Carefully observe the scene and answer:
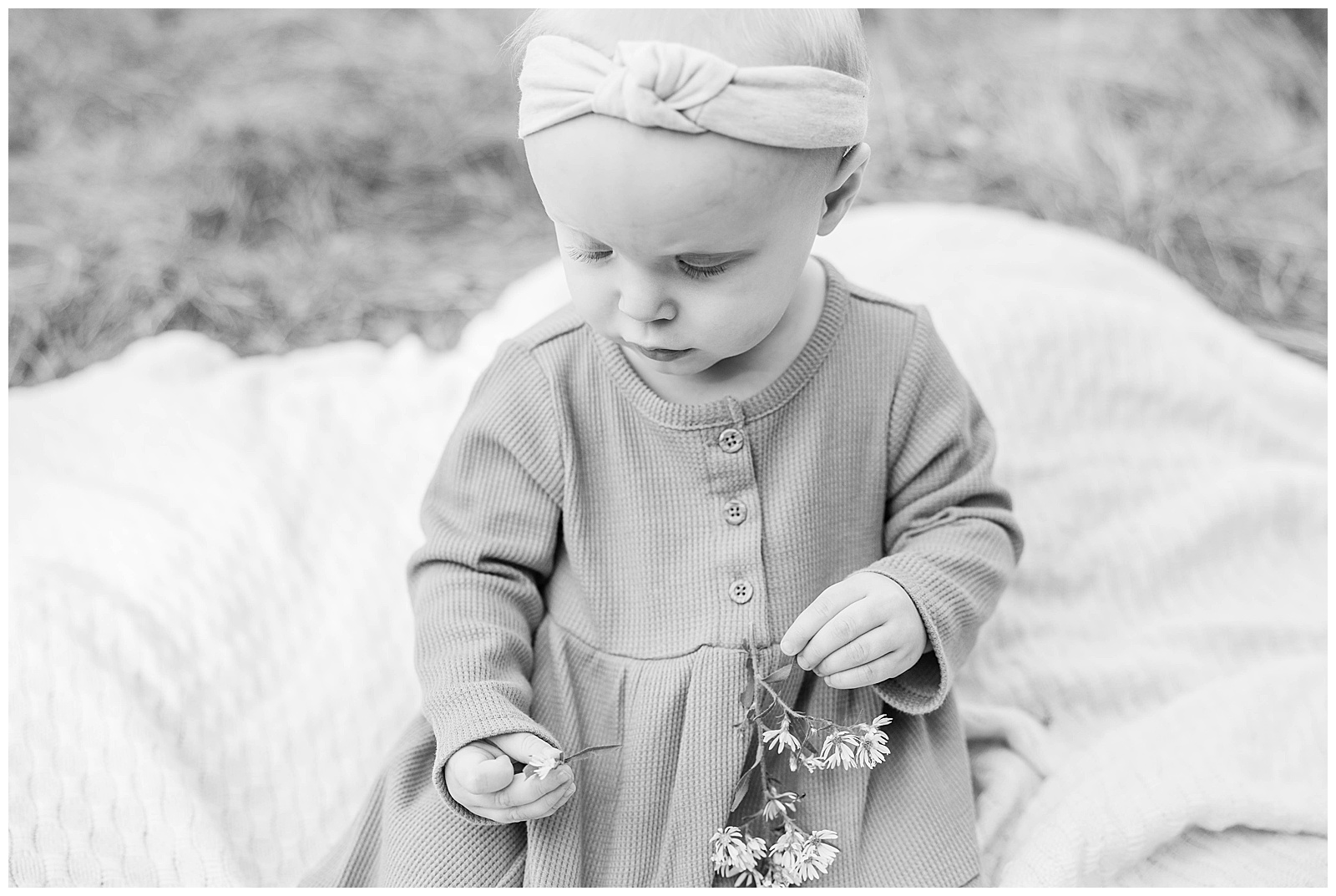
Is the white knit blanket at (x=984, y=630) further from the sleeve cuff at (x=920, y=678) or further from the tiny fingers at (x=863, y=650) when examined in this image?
the tiny fingers at (x=863, y=650)

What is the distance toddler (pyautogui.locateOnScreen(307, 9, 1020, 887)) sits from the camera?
1.19m

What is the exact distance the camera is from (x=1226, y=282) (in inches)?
99.9

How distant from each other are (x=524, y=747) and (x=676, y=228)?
49 centimetres

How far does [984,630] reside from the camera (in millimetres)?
1683

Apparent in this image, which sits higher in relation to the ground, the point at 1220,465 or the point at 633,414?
the point at 633,414

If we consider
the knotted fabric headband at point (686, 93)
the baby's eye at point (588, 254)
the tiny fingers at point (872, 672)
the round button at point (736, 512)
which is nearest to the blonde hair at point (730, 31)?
the knotted fabric headband at point (686, 93)

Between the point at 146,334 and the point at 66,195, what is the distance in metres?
0.67

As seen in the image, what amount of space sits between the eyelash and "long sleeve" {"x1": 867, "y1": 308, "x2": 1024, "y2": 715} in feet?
1.04

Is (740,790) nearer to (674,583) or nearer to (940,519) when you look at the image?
(674,583)

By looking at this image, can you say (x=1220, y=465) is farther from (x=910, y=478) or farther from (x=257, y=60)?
(x=257, y=60)

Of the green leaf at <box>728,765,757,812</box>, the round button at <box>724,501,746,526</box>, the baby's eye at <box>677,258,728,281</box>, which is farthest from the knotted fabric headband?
the green leaf at <box>728,765,757,812</box>

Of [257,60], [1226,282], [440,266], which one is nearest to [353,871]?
[440,266]

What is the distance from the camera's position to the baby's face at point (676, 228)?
97 centimetres

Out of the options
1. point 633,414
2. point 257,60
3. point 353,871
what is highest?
point 257,60
